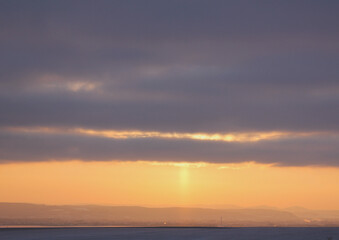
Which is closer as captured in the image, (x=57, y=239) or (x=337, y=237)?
(x=57, y=239)

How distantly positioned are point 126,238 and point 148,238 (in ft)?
12.6

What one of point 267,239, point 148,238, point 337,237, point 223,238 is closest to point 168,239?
point 148,238

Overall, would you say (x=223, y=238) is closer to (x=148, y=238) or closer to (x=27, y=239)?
(x=148, y=238)

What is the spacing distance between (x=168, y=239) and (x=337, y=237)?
96.1 ft

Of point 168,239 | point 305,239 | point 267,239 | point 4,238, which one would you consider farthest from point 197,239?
point 4,238

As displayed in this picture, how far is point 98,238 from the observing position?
8725 cm

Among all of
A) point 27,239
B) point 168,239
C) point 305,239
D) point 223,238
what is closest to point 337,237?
point 305,239

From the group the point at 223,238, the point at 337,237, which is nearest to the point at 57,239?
the point at 223,238

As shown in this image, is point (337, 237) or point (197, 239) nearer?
point (197, 239)

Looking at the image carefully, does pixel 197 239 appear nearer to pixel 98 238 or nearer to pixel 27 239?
pixel 98 238

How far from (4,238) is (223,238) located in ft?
116

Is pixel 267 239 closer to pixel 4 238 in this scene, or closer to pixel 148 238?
pixel 148 238

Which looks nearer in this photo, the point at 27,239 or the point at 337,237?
the point at 27,239

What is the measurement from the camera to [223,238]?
8912 cm
